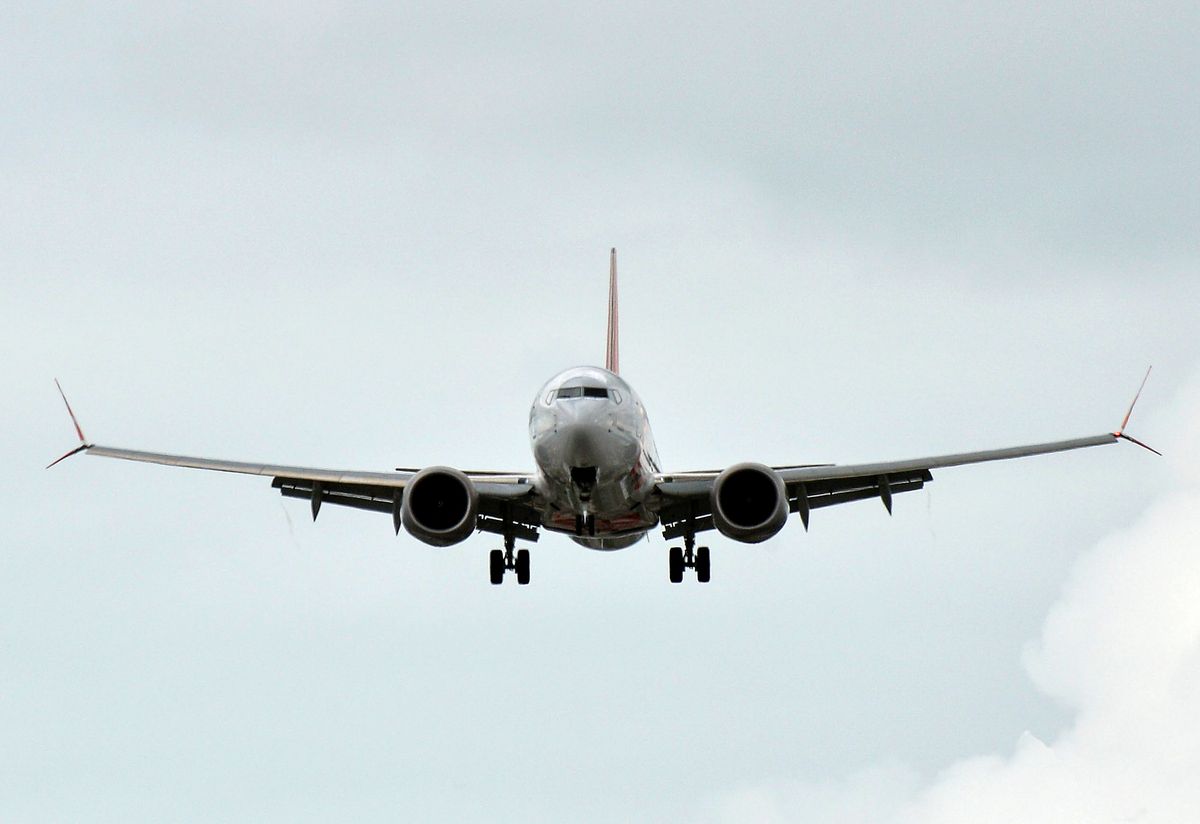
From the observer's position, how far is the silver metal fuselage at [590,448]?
1275 inches

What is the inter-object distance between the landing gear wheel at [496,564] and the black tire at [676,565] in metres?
3.66

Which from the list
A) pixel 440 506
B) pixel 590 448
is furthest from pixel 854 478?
pixel 440 506

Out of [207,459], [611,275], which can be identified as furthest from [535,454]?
[611,275]

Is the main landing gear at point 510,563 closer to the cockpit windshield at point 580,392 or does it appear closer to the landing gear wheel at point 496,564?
the landing gear wheel at point 496,564

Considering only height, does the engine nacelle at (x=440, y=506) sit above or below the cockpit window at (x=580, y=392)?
below

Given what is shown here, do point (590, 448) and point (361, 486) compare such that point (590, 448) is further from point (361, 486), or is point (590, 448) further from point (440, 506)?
point (361, 486)

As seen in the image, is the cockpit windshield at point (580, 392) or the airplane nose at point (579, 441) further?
the cockpit windshield at point (580, 392)

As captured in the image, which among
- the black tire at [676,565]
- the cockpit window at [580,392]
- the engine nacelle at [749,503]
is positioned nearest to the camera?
Answer: the cockpit window at [580,392]

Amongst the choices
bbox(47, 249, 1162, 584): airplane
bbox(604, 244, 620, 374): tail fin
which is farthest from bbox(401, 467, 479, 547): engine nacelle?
bbox(604, 244, 620, 374): tail fin

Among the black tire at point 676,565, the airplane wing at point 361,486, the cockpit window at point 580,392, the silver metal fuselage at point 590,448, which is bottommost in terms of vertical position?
the black tire at point 676,565

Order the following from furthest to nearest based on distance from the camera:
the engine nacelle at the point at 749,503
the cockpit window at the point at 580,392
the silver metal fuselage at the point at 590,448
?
the engine nacelle at the point at 749,503, the cockpit window at the point at 580,392, the silver metal fuselage at the point at 590,448

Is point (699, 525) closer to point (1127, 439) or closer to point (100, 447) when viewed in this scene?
point (1127, 439)

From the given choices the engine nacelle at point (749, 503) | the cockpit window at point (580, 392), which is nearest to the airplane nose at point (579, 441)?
the cockpit window at point (580, 392)

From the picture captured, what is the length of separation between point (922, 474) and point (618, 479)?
→ 6.82 m
